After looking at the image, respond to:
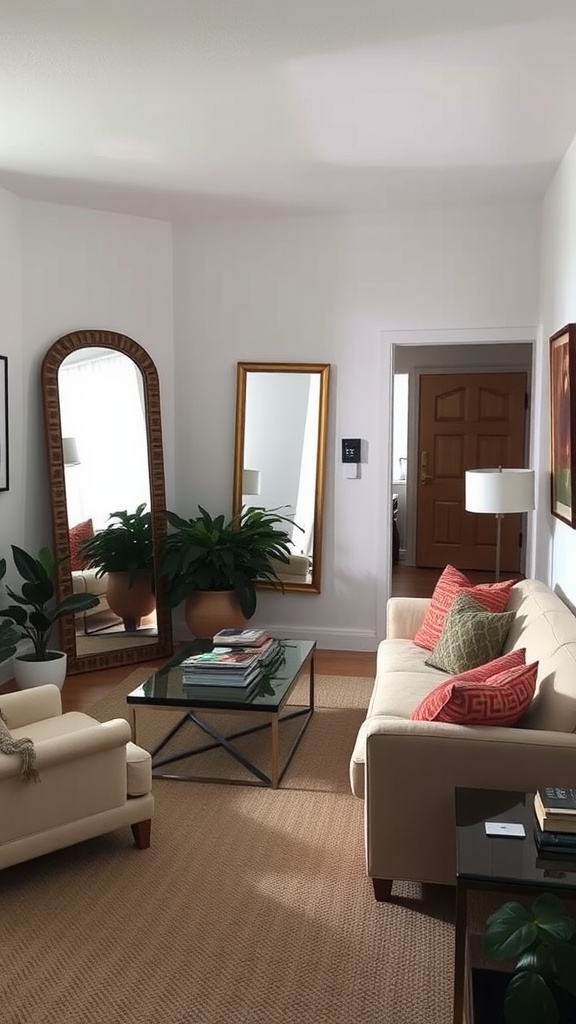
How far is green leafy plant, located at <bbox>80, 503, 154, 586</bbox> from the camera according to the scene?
5215mm

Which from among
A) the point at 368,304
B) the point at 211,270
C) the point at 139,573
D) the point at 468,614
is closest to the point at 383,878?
the point at 468,614

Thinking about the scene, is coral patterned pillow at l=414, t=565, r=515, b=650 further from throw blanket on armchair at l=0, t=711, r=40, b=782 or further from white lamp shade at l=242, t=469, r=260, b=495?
throw blanket on armchair at l=0, t=711, r=40, b=782

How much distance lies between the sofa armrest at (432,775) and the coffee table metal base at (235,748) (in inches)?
34.4

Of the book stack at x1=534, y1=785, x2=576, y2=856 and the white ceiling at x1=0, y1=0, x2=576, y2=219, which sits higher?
→ the white ceiling at x1=0, y1=0, x2=576, y2=219

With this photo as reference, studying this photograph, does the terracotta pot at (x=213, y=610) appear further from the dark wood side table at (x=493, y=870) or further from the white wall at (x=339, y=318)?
the dark wood side table at (x=493, y=870)

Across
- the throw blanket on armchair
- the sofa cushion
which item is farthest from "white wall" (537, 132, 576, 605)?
the throw blanket on armchair

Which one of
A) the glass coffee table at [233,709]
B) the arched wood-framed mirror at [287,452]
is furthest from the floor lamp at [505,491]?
the arched wood-framed mirror at [287,452]

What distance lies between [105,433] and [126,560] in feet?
2.59

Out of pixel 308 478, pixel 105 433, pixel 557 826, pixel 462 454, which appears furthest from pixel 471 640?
pixel 462 454

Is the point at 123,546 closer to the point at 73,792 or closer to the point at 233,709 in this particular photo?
the point at 233,709

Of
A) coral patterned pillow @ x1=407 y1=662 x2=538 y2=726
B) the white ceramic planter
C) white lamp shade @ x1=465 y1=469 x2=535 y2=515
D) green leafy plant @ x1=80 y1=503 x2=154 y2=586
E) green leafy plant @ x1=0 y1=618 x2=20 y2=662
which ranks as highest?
white lamp shade @ x1=465 y1=469 x2=535 y2=515

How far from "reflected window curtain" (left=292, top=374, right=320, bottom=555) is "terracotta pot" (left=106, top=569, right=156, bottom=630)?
993 millimetres

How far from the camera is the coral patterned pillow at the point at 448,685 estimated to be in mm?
2592

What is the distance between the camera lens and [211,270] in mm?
5594
